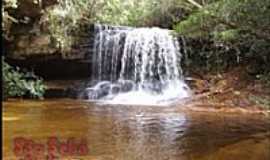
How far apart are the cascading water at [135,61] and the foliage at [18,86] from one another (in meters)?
1.23

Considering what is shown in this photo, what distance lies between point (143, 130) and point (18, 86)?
516 centimetres

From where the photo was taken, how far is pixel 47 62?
11.9 m

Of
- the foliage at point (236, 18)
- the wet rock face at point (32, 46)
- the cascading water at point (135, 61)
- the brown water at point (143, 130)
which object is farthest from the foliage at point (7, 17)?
the foliage at point (236, 18)

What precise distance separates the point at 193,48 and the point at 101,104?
3.43 m

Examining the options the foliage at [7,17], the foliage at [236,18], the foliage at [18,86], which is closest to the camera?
the foliage at [236,18]

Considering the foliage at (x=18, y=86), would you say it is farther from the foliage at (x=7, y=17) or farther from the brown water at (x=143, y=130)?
the brown water at (x=143, y=130)

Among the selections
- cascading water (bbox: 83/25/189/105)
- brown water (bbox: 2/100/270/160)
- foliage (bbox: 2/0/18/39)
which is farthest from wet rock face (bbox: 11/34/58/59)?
brown water (bbox: 2/100/270/160)

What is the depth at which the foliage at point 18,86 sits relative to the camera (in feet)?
34.3

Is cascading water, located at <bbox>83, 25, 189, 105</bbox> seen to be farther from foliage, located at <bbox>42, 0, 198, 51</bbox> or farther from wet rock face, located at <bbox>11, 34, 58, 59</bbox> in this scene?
wet rock face, located at <bbox>11, 34, 58, 59</bbox>

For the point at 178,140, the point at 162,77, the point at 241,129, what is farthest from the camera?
the point at 162,77

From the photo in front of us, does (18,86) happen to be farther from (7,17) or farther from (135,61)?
(135,61)

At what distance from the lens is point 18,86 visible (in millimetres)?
10625

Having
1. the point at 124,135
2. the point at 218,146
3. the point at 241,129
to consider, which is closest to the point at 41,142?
the point at 124,135

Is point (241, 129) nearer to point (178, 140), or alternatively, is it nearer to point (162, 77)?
point (178, 140)
